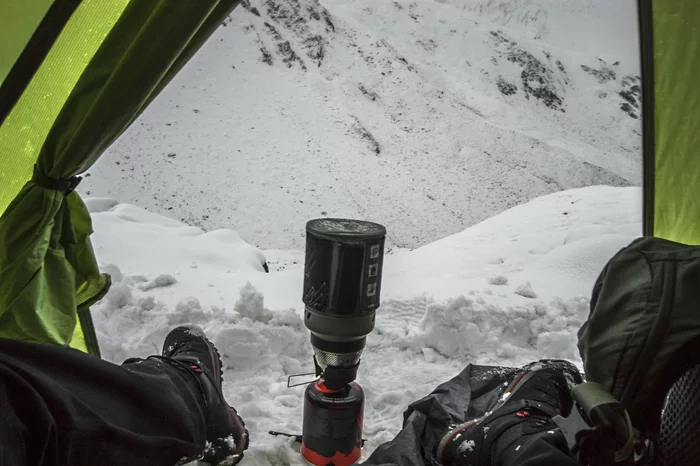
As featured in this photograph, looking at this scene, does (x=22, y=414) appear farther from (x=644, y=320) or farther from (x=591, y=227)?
(x=591, y=227)

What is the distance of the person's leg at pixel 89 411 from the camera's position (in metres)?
0.89

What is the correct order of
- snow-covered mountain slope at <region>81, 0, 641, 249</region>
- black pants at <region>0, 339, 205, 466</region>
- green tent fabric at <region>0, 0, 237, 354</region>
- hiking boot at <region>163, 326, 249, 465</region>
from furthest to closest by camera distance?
snow-covered mountain slope at <region>81, 0, 641, 249</region> < hiking boot at <region>163, 326, 249, 465</region> < green tent fabric at <region>0, 0, 237, 354</region> < black pants at <region>0, 339, 205, 466</region>

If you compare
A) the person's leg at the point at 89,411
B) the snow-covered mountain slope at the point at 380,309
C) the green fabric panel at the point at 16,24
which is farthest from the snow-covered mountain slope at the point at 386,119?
the person's leg at the point at 89,411

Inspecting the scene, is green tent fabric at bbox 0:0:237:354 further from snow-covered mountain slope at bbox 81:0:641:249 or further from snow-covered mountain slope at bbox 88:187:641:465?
snow-covered mountain slope at bbox 81:0:641:249

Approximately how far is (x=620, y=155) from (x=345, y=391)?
28.8 feet

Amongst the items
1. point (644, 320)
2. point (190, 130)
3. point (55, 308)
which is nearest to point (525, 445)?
point (644, 320)

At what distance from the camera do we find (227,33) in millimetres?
11039

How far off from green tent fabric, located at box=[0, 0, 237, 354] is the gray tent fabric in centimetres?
89

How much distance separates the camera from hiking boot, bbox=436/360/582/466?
50.1 inches

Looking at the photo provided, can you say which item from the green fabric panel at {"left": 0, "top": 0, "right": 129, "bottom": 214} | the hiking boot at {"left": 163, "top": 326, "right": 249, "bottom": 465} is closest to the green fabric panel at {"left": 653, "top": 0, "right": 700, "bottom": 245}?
the hiking boot at {"left": 163, "top": 326, "right": 249, "bottom": 465}

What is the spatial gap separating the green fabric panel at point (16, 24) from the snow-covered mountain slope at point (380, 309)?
1.10m

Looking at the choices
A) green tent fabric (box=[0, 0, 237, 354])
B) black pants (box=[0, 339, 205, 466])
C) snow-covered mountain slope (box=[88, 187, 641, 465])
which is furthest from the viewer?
snow-covered mountain slope (box=[88, 187, 641, 465])

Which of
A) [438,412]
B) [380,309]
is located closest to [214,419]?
[438,412]


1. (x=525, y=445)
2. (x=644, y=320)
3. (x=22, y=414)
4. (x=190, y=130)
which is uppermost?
(x=644, y=320)
